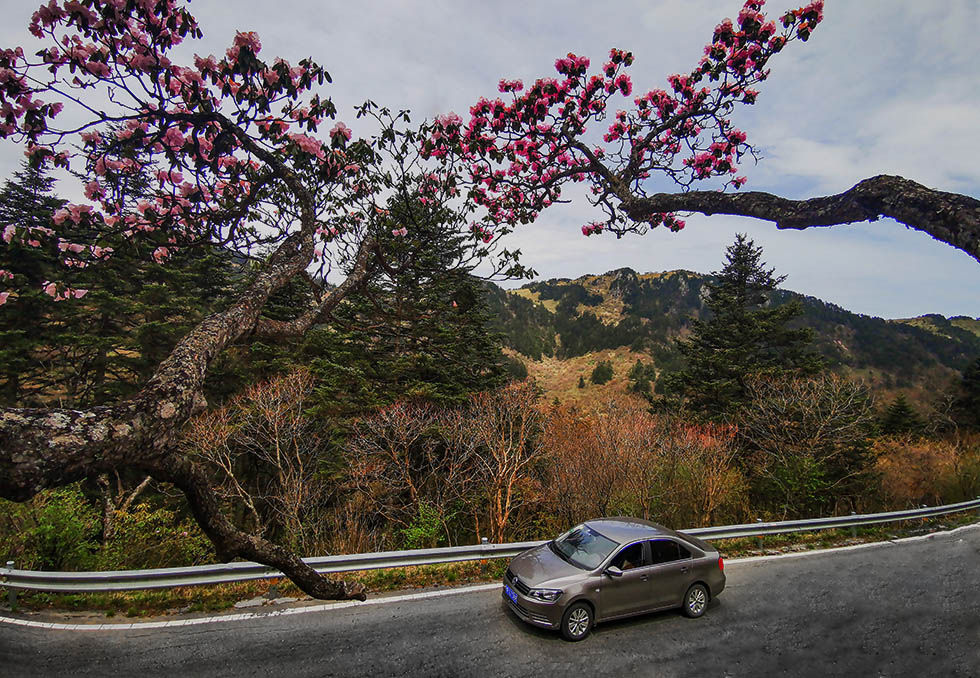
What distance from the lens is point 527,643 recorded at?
5613 millimetres

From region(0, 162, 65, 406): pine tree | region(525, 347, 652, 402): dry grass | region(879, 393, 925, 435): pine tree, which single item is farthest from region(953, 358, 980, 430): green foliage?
region(0, 162, 65, 406): pine tree

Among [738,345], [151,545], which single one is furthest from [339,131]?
[738,345]

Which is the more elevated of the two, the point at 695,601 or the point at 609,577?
the point at 609,577

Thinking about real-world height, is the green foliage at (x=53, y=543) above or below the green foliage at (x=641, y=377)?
below

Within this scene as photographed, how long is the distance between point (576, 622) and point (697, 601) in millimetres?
2197

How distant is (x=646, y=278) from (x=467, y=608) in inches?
6156

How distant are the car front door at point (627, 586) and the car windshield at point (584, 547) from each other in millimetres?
224

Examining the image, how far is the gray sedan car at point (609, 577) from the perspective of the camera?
230 inches

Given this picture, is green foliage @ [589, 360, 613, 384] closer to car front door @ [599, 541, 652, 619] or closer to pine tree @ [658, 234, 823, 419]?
pine tree @ [658, 234, 823, 419]

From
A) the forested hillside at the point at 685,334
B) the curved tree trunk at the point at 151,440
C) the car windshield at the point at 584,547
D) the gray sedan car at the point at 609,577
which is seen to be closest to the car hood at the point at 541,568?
the gray sedan car at the point at 609,577

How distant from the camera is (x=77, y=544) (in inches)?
312

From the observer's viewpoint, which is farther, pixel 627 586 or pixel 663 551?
pixel 663 551

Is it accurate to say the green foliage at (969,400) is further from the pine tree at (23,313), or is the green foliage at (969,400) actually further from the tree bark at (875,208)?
the pine tree at (23,313)

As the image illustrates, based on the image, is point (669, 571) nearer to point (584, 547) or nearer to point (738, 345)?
point (584, 547)
